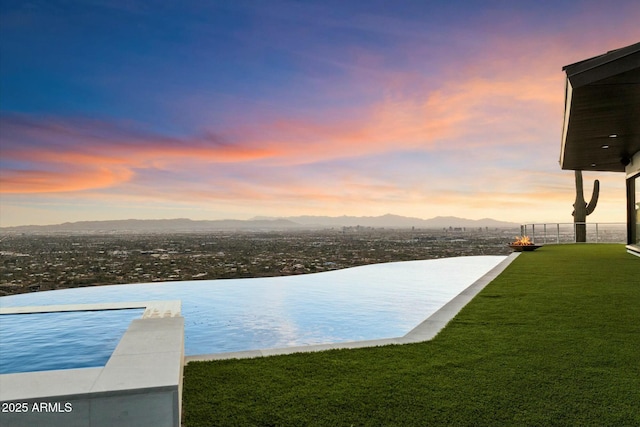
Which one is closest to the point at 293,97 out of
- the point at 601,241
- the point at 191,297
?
the point at 191,297

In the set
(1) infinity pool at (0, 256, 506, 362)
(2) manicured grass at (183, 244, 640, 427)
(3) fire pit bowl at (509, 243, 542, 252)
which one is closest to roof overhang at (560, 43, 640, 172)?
(2) manicured grass at (183, 244, 640, 427)

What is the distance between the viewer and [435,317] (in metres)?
5.69

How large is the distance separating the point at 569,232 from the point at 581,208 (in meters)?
1.48

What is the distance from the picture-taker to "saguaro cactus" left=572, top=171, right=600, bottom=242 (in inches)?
836

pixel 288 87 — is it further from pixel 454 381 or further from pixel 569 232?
pixel 569 232

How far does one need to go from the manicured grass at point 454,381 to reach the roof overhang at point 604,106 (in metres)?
3.08

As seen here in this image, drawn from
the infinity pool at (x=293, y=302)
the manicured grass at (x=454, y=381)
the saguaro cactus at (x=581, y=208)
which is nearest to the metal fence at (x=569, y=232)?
the saguaro cactus at (x=581, y=208)

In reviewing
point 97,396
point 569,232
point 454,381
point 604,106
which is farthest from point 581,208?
point 97,396

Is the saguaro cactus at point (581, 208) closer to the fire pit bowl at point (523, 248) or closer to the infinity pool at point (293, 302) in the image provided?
the fire pit bowl at point (523, 248)

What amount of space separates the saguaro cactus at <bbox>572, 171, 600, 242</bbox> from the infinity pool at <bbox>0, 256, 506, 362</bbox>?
11735 mm

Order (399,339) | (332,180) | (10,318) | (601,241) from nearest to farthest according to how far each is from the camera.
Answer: (399,339)
(10,318)
(601,241)
(332,180)

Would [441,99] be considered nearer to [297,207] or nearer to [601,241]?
[601,241]

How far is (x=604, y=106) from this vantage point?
290 inches

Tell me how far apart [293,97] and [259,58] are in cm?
232
